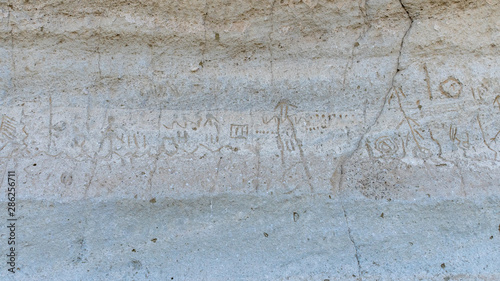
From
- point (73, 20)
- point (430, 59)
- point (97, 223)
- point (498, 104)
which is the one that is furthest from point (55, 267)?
point (498, 104)

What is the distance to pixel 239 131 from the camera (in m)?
2.42

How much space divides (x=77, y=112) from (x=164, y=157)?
2.10 feet

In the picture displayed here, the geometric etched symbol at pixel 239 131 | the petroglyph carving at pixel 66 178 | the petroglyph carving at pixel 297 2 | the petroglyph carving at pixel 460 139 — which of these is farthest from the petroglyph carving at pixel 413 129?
the petroglyph carving at pixel 66 178

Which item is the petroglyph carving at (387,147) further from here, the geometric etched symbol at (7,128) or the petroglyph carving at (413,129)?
the geometric etched symbol at (7,128)

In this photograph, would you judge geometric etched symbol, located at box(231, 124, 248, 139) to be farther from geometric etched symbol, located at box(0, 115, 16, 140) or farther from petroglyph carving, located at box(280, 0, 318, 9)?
geometric etched symbol, located at box(0, 115, 16, 140)

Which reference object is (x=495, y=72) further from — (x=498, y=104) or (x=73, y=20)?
(x=73, y=20)

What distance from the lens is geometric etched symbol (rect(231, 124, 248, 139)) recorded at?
7.91ft

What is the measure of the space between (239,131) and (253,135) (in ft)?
0.31

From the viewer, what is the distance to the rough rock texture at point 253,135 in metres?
2.17

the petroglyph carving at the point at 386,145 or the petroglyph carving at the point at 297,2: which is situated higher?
the petroglyph carving at the point at 297,2

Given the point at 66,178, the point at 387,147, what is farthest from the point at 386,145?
the point at 66,178

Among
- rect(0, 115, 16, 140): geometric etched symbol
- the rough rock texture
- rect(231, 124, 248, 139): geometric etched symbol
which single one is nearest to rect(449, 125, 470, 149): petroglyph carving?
the rough rock texture

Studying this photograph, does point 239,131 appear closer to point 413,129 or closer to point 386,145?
point 386,145

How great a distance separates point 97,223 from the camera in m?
2.20
